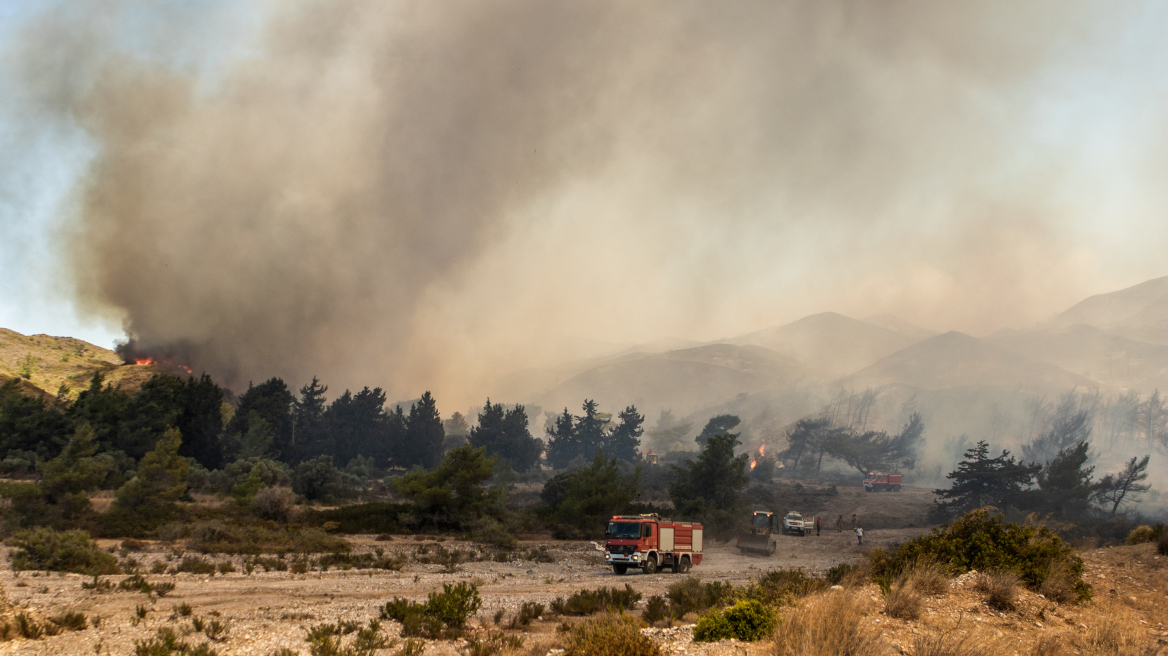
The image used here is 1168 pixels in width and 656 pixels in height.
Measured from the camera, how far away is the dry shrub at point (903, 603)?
38.7 ft

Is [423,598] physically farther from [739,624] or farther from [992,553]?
[992,553]

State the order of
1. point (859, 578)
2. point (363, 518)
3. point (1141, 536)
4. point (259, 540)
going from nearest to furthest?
point (859, 578) < point (1141, 536) < point (259, 540) < point (363, 518)

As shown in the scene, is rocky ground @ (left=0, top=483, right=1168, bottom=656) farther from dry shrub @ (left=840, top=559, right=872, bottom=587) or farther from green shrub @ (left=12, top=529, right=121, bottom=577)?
dry shrub @ (left=840, top=559, right=872, bottom=587)

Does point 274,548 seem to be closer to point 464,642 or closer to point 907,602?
point 464,642

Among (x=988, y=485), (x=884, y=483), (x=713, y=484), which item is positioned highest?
(x=713, y=484)

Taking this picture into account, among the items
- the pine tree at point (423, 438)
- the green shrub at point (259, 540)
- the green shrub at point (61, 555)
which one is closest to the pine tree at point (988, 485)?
the green shrub at point (259, 540)

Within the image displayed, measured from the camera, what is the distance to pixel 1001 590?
13.0 meters

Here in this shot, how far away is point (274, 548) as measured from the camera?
27.7 metres

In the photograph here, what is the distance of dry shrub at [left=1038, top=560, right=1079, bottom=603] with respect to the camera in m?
13.9

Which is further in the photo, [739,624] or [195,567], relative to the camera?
[195,567]

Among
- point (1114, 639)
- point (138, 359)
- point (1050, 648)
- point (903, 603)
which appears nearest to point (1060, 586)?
point (1114, 639)

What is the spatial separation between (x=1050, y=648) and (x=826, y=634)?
4.42 meters

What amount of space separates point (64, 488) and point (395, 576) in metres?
21.0

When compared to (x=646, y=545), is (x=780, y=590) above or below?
above
